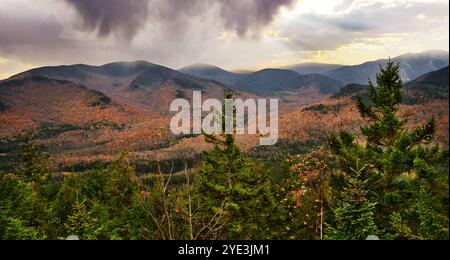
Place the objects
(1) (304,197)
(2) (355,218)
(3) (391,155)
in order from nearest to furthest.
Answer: (2) (355,218) → (3) (391,155) → (1) (304,197)

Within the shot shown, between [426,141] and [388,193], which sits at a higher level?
[426,141]

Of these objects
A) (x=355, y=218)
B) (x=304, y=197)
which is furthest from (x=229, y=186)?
(x=304, y=197)

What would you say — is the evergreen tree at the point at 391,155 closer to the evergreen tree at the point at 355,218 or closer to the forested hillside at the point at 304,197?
the forested hillside at the point at 304,197

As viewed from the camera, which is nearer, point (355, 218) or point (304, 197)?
point (355, 218)

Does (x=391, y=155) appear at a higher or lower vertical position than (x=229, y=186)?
higher

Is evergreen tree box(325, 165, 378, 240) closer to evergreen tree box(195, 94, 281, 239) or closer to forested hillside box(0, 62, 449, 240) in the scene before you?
forested hillside box(0, 62, 449, 240)

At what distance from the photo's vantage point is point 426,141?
15609 mm

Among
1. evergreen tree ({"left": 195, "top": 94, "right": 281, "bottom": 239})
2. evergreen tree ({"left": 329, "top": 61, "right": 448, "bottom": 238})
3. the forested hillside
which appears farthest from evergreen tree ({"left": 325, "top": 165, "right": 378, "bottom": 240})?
evergreen tree ({"left": 195, "top": 94, "right": 281, "bottom": 239})

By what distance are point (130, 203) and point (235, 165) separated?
15.8 m

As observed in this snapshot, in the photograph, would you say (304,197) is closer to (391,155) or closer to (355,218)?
(391,155)

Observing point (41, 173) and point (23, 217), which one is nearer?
point (23, 217)

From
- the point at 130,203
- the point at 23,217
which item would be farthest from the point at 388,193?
the point at 130,203
